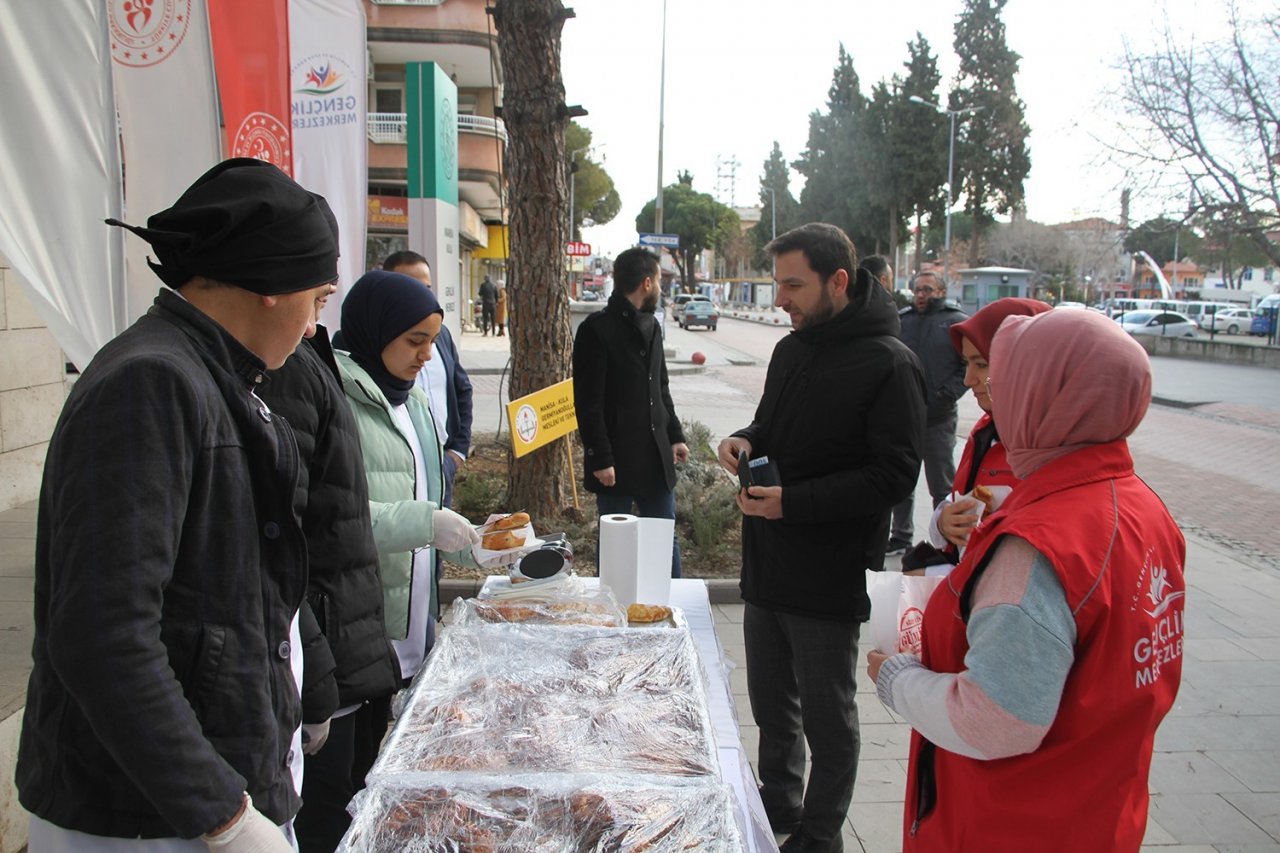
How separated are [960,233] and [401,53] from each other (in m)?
45.3

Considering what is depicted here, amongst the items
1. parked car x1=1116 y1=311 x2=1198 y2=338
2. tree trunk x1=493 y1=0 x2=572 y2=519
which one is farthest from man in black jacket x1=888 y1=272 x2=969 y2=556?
parked car x1=1116 y1=311 x2=1198 y2=338

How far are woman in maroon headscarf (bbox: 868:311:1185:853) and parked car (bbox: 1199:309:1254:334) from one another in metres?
47.0

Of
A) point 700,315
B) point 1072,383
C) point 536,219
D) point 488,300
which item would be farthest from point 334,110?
point 700,315

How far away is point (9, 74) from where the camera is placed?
285 centimetres

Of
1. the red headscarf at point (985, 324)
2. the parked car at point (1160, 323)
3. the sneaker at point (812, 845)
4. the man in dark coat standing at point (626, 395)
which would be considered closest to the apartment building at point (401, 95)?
the man in dark coat standing at point (626, 395)

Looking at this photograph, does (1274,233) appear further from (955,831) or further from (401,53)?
(955,831)

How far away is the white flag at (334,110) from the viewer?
517 cm

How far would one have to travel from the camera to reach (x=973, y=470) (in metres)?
2.61

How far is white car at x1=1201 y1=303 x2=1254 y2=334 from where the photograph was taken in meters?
41.3

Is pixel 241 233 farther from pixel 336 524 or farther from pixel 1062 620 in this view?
pixel 1062 620

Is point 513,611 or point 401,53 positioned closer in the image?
point 513,611

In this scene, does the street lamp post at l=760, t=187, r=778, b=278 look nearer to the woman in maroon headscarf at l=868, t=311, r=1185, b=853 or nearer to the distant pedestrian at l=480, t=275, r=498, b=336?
the distant pedestrian at l=480, t=275, r=498, b=336

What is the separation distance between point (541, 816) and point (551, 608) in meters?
0.92

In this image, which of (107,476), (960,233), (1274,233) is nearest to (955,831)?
(107,476)
